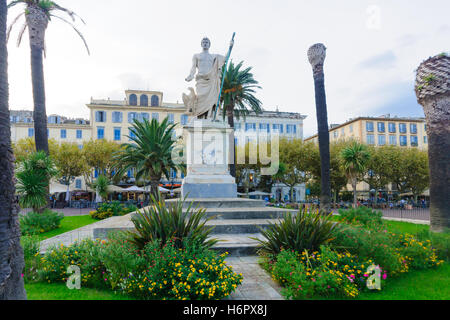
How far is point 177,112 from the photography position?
2140 inches

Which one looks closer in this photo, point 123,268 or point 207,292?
point 207,292

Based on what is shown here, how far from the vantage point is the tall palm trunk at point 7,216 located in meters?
2.79

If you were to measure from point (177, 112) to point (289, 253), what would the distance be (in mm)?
51716

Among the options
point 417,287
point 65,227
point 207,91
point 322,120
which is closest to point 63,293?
point 417,287

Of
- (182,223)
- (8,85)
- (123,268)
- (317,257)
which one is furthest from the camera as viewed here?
(182,223)

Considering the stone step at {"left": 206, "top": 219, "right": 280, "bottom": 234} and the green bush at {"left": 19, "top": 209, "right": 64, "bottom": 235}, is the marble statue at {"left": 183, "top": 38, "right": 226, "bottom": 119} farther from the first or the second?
the green bush at {"left": 19, "top": 209, "right": 64, "bottom": 235}

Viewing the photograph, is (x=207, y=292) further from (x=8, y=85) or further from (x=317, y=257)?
(x=8, y=85)

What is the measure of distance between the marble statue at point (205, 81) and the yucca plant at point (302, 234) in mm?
7999

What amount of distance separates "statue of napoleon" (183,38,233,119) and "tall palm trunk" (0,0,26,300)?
9801mm

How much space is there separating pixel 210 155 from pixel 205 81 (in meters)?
3.50

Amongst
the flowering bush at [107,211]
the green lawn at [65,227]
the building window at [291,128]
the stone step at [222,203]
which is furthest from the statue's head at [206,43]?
the building window at [291,128]

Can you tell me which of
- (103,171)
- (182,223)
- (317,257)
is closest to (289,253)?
(317,257)
